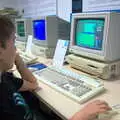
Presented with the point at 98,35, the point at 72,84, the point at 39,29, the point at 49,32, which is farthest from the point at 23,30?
the point at 72,84

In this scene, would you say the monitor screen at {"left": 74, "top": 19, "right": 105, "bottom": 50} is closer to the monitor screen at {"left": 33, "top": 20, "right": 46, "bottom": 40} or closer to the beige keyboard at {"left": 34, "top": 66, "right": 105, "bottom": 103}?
the beige keyboard at {"left": 34, "top": 66, "right": 105, "bottom": 103}

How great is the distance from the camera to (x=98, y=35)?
1.30 meters

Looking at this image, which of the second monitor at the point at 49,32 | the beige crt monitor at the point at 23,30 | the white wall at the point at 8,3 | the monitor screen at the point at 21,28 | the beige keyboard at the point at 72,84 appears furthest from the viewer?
the white wall at the point at 8,3

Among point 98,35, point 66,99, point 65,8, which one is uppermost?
point 65,8

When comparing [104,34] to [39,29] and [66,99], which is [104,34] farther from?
[39,29]

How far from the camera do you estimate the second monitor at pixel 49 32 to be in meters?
1.87

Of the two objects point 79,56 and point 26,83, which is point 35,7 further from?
point 26,83

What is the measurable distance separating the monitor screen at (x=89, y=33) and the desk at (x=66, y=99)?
0.94ft

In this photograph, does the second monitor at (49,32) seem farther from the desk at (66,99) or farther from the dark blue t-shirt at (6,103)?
the dark blue t-shirt at (6,103)

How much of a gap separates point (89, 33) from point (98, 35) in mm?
107

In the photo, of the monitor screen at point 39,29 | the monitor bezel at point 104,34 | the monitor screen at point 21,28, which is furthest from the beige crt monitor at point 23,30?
the monitor bezel at point 104,34

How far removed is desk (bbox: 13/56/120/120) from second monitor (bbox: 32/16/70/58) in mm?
750

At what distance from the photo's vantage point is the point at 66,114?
882mm

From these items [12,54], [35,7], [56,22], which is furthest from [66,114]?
[35,7]
